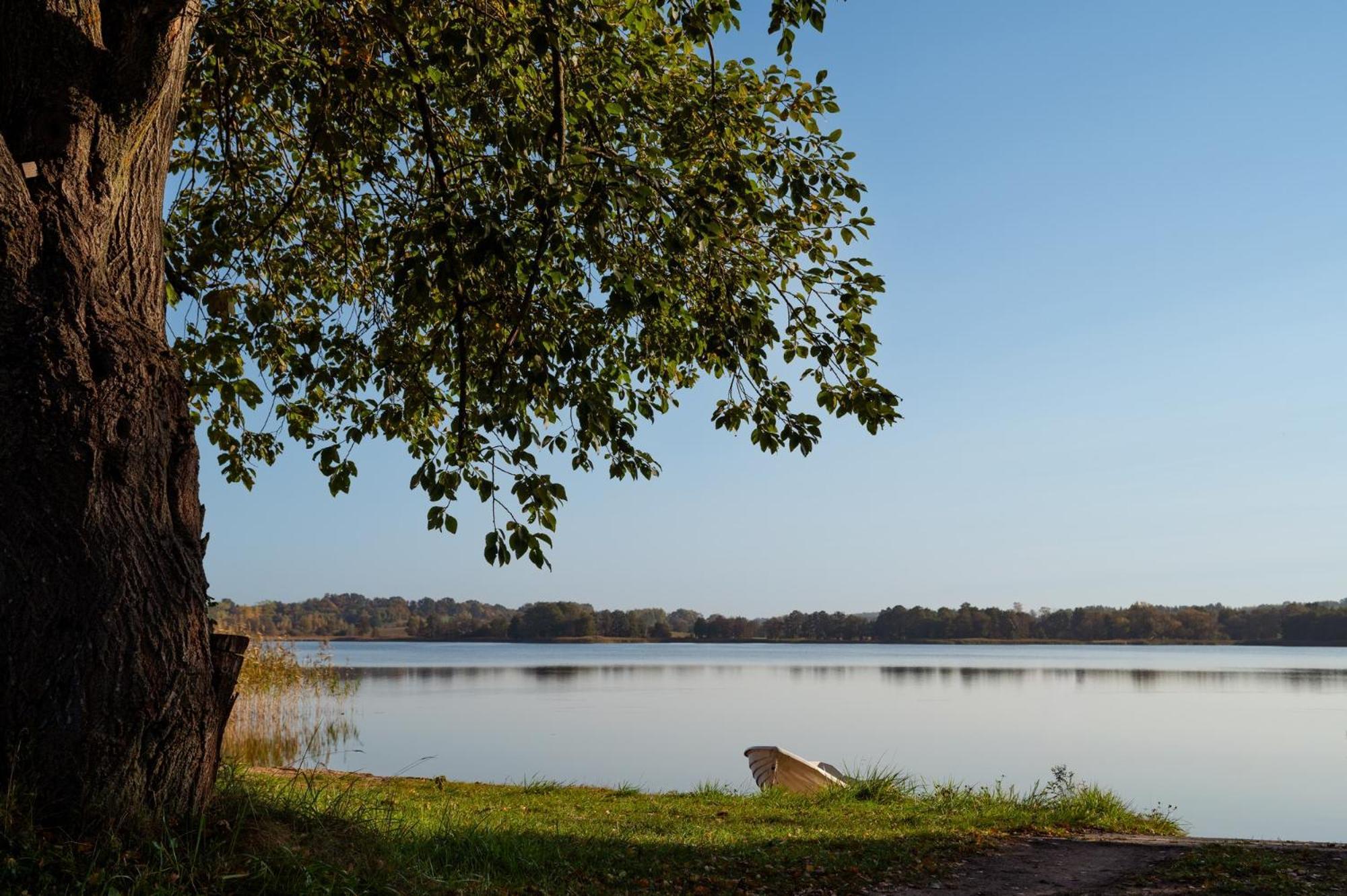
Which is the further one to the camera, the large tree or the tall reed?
the tall reed

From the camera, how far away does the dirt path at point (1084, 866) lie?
6.63m

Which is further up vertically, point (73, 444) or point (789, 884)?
point (73, 444)

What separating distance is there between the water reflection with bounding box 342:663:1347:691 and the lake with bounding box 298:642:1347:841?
1.38 ft

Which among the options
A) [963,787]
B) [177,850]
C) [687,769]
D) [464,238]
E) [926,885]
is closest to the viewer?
[177,850]

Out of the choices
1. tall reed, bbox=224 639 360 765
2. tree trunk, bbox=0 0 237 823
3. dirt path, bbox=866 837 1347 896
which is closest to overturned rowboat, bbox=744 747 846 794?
dirt path, bbox=866 837 1347 896

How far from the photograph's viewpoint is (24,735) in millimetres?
4199

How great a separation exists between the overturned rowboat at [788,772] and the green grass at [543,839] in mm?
1643

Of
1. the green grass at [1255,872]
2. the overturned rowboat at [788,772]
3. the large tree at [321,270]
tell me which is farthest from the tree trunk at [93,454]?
the overturned rowboat at [788,772]

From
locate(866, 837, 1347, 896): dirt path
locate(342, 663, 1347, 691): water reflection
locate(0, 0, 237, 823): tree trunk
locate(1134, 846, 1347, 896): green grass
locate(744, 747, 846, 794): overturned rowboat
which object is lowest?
locate(342, 663, 1347, 691): water reflection

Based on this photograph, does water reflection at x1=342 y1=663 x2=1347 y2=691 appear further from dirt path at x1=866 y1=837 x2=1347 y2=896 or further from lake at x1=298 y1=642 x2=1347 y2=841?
dirt path at x1=866 y1=837 x2=1347 y2=896

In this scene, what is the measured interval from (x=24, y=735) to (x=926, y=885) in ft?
17.2

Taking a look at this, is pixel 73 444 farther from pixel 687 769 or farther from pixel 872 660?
pixel 872 660

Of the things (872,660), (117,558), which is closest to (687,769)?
(117,558)

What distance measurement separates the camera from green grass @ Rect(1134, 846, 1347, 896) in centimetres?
650
